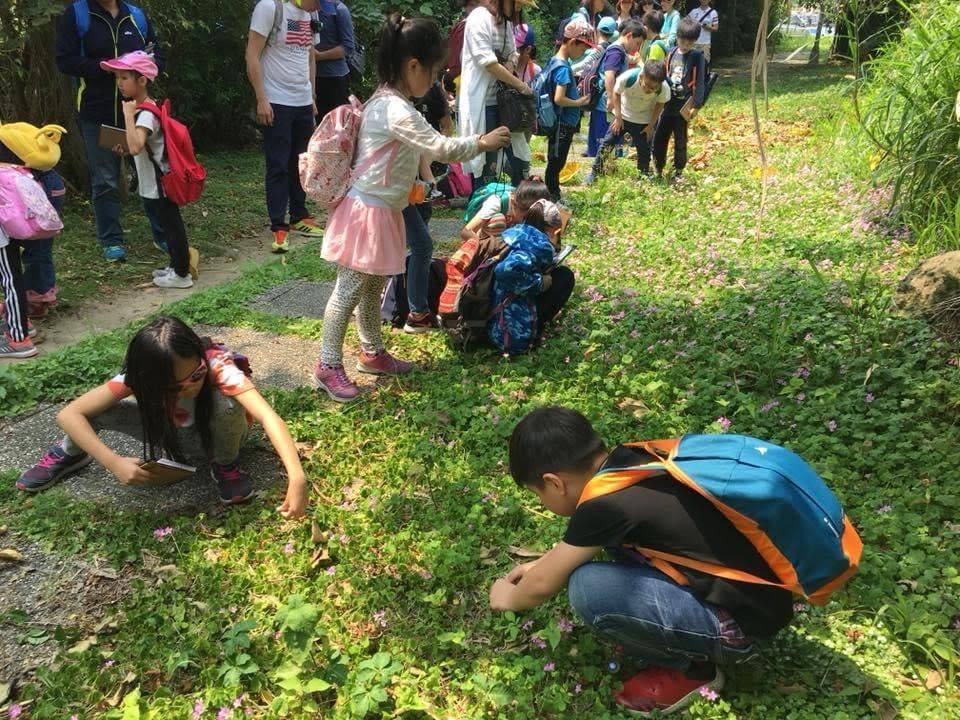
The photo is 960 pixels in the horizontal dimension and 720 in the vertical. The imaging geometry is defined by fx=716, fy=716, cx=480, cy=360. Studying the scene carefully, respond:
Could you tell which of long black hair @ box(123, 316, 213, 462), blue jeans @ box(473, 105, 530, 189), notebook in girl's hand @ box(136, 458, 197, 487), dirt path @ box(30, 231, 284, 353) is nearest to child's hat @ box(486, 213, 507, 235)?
blue jeans @ box(473, 105, 530, 189)

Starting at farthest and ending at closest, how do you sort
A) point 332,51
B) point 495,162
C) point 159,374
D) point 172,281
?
1. point 495,162
2. point 332,51
3. point 172,281
4. point 159,374

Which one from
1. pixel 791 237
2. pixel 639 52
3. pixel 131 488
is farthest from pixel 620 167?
pixel 131 488

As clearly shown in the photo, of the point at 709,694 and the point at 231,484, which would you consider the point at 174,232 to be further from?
the point at 709,694

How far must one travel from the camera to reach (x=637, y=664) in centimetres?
214

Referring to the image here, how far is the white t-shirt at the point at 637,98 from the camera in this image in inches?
287

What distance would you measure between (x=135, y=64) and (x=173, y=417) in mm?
3078

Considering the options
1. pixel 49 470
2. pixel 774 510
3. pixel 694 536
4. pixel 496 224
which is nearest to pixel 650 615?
pixel 694 536

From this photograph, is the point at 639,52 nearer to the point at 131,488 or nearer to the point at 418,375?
the point at 418,375

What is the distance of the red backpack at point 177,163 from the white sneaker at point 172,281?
23.3 inches

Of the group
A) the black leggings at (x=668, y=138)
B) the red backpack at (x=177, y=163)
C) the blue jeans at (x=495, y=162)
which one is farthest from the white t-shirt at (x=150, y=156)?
the black leggings at (x=668, y=138)

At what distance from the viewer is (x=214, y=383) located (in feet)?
8.68

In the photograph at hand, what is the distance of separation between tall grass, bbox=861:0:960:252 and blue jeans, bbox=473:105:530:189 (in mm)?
2636

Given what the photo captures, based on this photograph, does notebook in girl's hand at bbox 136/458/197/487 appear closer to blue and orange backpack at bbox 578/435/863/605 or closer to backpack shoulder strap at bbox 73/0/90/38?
blue and orange backpack at bbox 578/435/863/605

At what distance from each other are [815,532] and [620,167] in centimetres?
696
